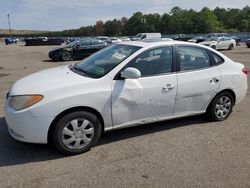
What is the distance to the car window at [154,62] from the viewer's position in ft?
15.3

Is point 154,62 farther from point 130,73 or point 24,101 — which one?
point 24,101

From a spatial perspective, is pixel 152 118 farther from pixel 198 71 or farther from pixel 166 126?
pixel 198 71

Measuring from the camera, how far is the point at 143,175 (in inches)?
144

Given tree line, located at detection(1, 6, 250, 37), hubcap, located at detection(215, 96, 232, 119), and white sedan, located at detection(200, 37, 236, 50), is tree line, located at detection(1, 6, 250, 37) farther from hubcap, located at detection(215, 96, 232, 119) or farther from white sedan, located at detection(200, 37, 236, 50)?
hubcap, located at detection(215, 96, 232, 119)

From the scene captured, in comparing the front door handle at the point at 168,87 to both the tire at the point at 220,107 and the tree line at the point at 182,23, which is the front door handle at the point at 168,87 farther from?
the tree line at the point at 182,23

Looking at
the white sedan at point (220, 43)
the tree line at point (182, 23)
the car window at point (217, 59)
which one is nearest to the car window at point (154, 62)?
the car window at point (217, 59)

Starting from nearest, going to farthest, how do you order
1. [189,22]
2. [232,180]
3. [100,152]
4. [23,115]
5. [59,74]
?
[232,180]
[23,115]
[100,152]
[59,74]
[189,22]

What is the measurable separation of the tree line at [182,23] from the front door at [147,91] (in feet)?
365

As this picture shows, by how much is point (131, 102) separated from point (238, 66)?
8.31 ft

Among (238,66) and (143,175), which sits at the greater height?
(238,66)

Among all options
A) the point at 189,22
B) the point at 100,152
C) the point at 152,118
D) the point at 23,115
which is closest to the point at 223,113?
the point at 152,118

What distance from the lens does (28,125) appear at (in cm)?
394

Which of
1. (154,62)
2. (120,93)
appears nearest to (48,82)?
(120,93)

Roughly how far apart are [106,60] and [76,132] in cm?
137
